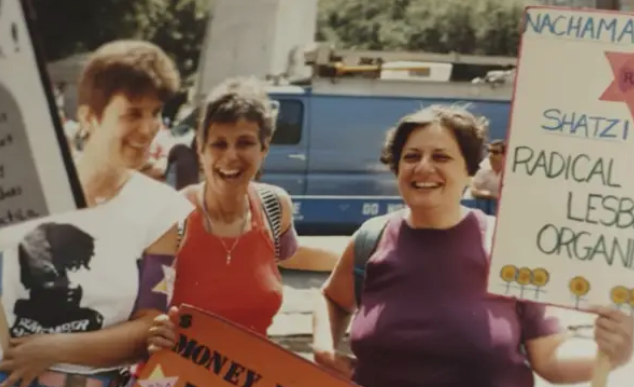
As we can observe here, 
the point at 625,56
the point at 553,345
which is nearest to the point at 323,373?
the point at 553,345

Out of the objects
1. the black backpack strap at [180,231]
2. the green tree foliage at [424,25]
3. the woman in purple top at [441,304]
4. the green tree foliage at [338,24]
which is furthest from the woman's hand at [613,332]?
the green tree foliage at [424,25]

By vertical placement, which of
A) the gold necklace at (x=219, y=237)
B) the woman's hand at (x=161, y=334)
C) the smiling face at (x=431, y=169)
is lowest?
the woman's hand at (x=161, y=334)

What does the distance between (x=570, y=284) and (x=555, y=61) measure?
0.41m

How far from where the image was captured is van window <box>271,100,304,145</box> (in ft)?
17.8

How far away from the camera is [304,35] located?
8.79 ft

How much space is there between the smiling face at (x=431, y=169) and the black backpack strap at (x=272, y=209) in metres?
0.25

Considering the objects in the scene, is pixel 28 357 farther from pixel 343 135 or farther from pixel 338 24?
pixel 343 135

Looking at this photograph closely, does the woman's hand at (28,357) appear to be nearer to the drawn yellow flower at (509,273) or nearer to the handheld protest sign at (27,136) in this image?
the handheld protest sign at (27,136)

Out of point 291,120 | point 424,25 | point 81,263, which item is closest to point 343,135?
point 291,120

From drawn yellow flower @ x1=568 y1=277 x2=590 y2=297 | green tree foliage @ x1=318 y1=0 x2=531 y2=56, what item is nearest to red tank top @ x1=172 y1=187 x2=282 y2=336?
drawn yellow flower @ x1=568 y1=277 x2=590 y2=297

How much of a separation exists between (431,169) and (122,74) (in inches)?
23.4

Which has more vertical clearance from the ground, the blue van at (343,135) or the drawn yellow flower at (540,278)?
the drawn yellow flower at (540,278)

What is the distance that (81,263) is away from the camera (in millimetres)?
1608

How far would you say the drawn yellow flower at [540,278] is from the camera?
170 cm
